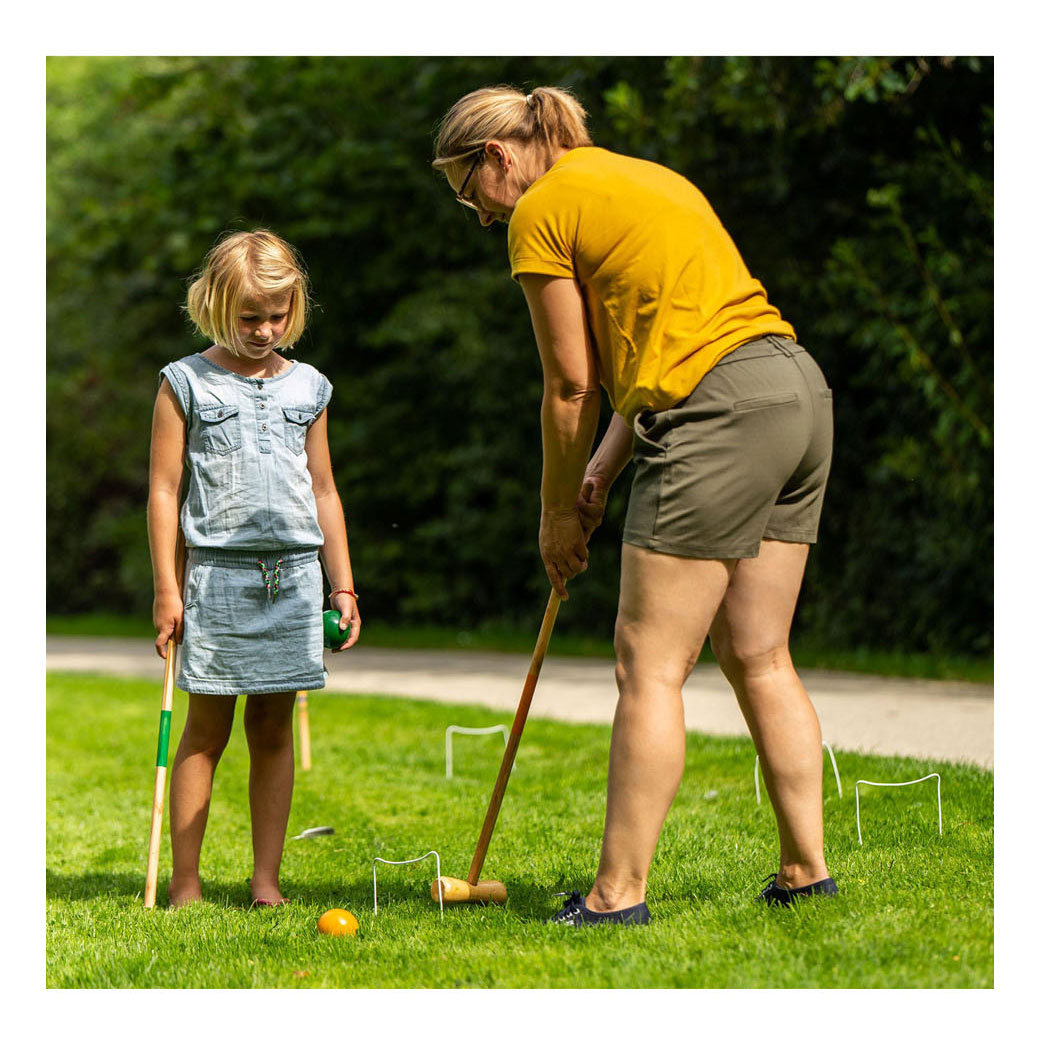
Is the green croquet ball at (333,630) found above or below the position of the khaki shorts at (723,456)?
below

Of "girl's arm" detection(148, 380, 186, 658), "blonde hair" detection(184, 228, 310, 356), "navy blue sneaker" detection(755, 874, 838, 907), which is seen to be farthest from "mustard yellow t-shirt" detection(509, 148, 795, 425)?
"navy blue sneaker" detection(755, 874, 838, 907)

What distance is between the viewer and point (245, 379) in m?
3.68

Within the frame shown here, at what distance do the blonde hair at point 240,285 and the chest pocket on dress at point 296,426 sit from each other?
7.2 inches

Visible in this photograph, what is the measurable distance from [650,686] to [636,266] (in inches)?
35.7

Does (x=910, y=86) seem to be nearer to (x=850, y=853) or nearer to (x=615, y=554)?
(x=615, y=554)

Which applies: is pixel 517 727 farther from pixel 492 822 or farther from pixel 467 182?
pixel 467 182


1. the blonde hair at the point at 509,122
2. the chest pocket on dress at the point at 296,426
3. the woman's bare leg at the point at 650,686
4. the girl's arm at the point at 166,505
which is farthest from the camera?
the chest pocket on dress at the point at 296,426

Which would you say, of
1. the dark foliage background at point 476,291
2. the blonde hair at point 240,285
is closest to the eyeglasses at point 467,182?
the blonde hair at point 240,285

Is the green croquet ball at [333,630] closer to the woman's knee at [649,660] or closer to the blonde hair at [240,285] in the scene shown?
the blonde hair at [240,285]

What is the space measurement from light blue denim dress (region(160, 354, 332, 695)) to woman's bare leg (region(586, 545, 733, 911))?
100 centimetres

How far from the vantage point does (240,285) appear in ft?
11.6

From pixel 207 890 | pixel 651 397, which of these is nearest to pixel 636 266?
pixel 651 397

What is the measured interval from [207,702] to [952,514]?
23.9ft

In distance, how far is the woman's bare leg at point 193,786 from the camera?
12.2ft
